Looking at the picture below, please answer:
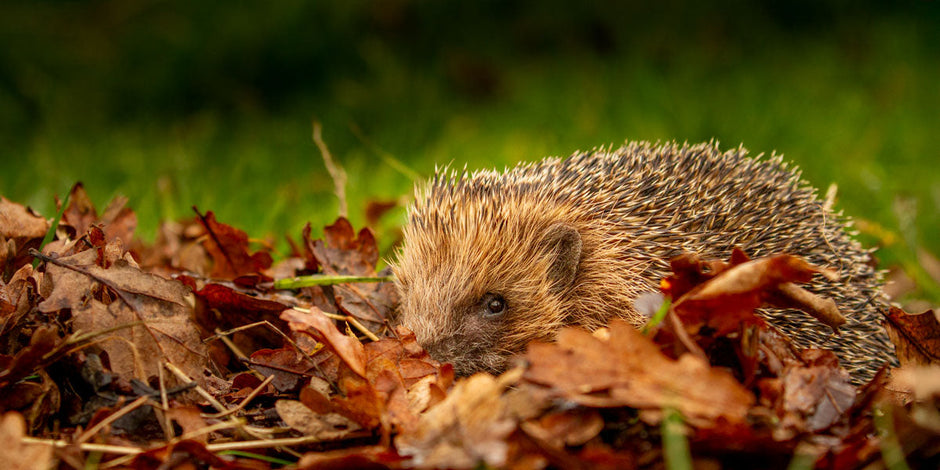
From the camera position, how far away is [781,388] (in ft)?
7.97

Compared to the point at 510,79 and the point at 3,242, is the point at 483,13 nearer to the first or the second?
the point at 510,79

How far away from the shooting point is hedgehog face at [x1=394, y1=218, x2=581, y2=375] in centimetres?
341

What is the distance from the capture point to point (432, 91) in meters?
11.0

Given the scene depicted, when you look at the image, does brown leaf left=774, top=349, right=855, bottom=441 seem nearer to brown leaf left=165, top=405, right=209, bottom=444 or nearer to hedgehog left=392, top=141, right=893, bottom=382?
hedgehog left=392, top=141, right=893, bottom=382

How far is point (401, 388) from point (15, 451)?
1096mm

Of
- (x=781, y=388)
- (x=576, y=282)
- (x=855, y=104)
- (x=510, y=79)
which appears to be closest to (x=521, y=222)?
(x=576, y=282)

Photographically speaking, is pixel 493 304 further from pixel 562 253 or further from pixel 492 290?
pixel 562 253

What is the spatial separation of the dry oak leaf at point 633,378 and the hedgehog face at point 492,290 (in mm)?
1079

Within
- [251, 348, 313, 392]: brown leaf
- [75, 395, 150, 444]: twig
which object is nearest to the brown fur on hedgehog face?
[251, 348, 313, 392]: brown leaf

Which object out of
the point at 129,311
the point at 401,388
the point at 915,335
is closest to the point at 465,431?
the point at 401,388

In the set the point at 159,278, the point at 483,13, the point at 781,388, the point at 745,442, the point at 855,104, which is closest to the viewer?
the point at 745,442

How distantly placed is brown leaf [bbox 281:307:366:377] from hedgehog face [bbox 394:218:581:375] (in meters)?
0.65

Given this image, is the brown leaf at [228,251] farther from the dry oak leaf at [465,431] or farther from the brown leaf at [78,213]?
the dry oak leaf at [465,431]

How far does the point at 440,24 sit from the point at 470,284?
9617 mm
